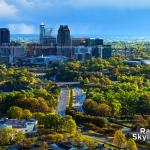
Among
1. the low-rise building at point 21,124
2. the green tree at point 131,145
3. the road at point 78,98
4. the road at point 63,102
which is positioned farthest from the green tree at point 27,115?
the green tree at point 131,145

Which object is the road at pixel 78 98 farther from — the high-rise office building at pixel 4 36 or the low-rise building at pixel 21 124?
the high-rise office building at pixel 4 36

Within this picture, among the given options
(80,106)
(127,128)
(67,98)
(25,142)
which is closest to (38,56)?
(67,98)

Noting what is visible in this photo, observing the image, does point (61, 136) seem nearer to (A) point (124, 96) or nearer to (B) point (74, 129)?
(B) point (74, 129)

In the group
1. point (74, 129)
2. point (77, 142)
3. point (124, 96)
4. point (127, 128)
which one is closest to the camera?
point (77, 142)

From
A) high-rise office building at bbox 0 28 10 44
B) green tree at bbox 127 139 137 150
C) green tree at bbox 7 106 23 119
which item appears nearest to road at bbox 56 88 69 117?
green tree at bbox 7 106 23 119

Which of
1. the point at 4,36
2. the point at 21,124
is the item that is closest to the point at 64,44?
the point at 4,36

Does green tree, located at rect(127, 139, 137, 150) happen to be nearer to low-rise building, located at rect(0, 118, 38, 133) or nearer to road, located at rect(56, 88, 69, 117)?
low-rise building, located at rect(0, 118, 38, 133)
